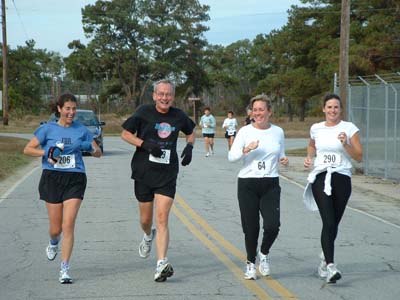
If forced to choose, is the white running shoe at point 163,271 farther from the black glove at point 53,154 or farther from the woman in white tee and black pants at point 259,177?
the black glove at point 53,154

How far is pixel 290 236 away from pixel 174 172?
3.38m

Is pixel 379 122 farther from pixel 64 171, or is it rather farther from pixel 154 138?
pixel 64 171

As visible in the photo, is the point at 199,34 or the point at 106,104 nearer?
the point at 199,34

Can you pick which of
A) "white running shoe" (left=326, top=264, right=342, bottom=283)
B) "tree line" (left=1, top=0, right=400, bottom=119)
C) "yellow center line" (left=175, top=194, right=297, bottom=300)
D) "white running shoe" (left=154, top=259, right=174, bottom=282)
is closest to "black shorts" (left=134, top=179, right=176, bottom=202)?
"white running shoe" (left=154, top=259, right=174, bottom=282)

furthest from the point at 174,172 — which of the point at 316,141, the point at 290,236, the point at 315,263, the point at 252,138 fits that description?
the point at 290,236

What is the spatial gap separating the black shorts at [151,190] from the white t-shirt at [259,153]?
658 millimetres

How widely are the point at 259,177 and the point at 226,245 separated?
92.8 inches

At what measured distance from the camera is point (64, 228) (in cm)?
745

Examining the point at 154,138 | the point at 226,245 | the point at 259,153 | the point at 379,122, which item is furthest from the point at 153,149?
the point at 379,122

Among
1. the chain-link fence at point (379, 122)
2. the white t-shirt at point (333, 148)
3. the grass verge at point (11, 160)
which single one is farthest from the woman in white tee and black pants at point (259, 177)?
the grass verge at point (11, 160)

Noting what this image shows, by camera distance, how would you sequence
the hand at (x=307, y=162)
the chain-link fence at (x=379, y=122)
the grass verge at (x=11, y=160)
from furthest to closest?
the grass verge at (x=11, y=160), the chain-link fence at (x=379, y=122), the hand at (x=307, y=162)

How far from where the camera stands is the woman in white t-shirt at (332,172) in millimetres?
7586

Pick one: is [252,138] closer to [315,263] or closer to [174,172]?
[174,172]

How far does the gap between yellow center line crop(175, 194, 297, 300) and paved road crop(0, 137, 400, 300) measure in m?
0.01
